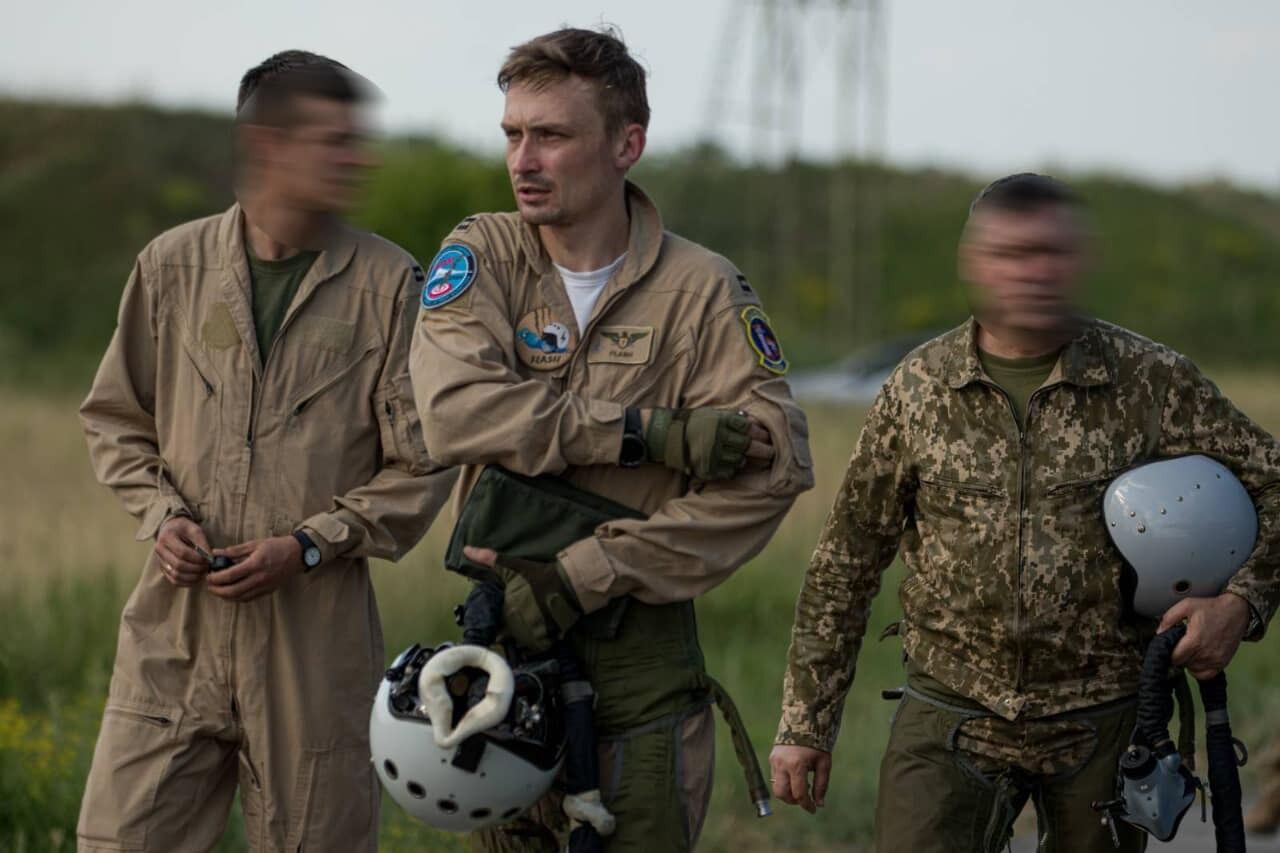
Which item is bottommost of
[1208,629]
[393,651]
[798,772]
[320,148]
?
[393,651]

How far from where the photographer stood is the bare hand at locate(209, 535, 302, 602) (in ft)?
14.7

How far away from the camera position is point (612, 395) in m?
4.27

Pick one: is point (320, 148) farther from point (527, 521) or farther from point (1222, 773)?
point (1222, 773)

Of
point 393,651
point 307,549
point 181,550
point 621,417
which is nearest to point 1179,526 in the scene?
point 621,417

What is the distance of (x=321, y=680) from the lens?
15.3 feet

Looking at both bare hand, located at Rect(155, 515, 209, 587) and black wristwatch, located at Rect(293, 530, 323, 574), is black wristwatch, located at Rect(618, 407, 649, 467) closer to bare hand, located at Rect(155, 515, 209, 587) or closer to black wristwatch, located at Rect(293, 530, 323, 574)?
black wristwatch, located at Rect(293, 530, 323, 574)

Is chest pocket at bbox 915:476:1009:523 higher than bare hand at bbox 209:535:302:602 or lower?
higher

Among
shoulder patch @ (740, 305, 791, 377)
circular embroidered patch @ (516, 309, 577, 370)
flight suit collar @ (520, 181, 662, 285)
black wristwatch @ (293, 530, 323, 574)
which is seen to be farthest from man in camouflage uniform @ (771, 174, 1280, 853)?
black wristwatch @ (293, 530, 323, 574)

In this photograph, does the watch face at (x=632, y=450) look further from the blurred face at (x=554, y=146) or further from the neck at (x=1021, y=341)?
the neck at (x=1021, y=341)

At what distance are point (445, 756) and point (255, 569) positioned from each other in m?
0.88

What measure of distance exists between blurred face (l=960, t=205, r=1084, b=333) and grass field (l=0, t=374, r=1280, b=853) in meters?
2.99

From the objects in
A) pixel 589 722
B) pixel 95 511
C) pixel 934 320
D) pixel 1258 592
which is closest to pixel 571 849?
pixel 589 722

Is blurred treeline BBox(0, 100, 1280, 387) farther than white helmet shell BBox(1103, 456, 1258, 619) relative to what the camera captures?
Yes

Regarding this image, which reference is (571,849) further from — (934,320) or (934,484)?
(934,320)
